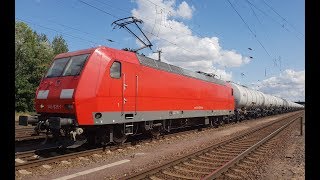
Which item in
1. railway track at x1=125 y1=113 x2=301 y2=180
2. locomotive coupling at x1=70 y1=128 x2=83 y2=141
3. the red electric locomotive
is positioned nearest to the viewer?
railway track at x1=125 y1=113 x2=301 y2=180

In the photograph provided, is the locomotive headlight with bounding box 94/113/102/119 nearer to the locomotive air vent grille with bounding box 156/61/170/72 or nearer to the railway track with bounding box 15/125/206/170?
the railway track with bounding box 15/125/206/170

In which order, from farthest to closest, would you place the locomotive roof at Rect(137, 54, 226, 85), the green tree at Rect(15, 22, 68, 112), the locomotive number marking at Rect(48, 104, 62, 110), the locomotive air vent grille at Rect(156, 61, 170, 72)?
the green tree at Rect(15, 22, 68, 112), the locomotive air vent grille at Rect(156, 61, 170, 72), the locomotive roof at Rect(137, 54, 226, 85), the locomotive number marking at Rect(48, 104, 62, 110)

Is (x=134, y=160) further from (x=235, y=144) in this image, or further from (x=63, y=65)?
(x=235, y=144)

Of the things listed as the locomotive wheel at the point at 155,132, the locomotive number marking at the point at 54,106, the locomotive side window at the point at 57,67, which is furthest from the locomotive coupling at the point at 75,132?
the locomotive wheel at the point at 155,132

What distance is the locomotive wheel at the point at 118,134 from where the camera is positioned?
1276 centimetres

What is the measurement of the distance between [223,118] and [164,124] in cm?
1117

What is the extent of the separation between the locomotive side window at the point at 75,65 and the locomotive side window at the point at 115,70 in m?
1.02

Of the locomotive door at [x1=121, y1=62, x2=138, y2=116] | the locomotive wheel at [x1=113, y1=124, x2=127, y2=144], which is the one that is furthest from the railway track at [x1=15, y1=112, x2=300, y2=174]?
the locomotive door at [x1=121, y1=62, x2=138, y2=116]

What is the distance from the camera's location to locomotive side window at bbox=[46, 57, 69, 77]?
1219cm

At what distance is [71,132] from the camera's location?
10750 mm

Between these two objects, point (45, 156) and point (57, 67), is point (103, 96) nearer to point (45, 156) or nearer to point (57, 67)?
point (57, 67)

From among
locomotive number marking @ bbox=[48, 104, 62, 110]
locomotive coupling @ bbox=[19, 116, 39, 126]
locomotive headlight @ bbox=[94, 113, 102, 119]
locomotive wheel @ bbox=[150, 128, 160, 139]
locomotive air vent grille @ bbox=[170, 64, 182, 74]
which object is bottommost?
locomotive wheel @ bbox=[150, 128, 160, 139]
